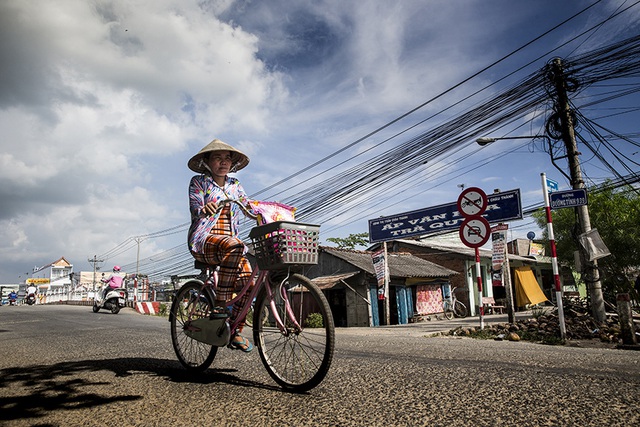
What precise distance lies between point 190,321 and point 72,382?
0.93 m

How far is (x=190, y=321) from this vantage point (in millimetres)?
3492

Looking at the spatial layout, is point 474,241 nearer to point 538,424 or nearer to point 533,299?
point 538,424

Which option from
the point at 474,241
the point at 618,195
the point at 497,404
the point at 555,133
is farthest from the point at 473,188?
the point at 618,195

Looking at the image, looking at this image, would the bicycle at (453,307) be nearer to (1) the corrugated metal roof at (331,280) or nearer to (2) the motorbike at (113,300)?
(1) the corrugated metal roof at (331,280)

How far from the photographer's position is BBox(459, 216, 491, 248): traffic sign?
8672 millimetres

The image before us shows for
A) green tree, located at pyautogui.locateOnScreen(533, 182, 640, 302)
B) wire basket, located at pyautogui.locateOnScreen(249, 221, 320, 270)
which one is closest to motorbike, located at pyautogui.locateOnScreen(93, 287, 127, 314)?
wire basket, located at pyautogui.locateOnScreen(249, 221, 320, 270)

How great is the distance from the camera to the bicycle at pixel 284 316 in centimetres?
260

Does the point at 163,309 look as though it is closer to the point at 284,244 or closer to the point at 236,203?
the point at 236,203

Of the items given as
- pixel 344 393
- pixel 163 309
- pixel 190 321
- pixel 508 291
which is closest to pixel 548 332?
pixel 508 291

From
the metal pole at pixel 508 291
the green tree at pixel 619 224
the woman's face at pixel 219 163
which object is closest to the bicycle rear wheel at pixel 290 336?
the woman's face at pixel 219 163

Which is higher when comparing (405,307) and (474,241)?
(474,241)

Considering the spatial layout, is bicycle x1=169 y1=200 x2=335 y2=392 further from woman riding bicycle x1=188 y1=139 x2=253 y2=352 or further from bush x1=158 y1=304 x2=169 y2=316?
bush x1=158 y1=304 x2=169 y2=316

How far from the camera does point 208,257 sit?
336 centimetres

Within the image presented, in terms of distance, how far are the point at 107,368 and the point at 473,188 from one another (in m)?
7.91
